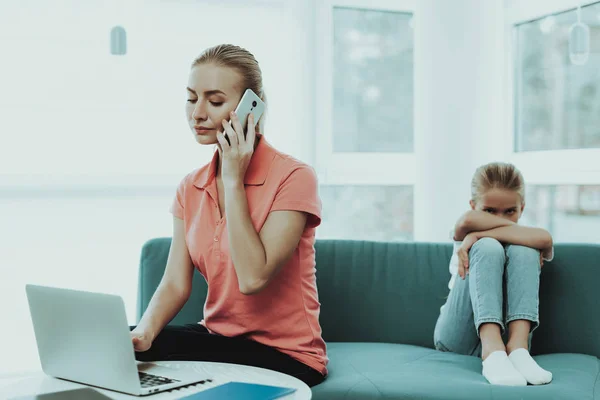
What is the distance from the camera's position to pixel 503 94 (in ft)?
11.0

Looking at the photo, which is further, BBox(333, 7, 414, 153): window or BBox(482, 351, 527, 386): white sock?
BBox(333, 7, 414, 153): window

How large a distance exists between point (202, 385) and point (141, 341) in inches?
10.9

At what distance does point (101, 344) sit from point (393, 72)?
2549 mm

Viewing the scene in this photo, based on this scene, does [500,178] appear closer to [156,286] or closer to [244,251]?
[244,251]

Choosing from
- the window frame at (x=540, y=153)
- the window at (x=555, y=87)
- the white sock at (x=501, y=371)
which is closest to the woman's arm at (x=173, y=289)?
the white sock at (x=501, y=371)

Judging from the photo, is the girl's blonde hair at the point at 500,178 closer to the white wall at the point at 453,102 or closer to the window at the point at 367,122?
the white wall at the point at 453,102

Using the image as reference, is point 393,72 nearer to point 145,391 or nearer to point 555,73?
point 555,73

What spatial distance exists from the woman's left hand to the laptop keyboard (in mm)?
515

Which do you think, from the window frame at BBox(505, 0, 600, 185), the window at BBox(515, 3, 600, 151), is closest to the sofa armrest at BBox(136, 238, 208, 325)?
the window frame at BBox(505, 0, 600, 185)

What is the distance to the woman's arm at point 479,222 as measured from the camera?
2.21 metres

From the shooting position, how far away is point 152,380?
135 centimetres

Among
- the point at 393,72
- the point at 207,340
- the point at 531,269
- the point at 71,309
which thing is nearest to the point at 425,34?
the point at 393,72

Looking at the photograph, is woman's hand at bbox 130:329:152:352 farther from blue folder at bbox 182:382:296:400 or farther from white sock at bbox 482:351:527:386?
white sock at bbox 482:351:527:386

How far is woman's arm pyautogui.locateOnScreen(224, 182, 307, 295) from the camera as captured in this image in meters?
1.62
